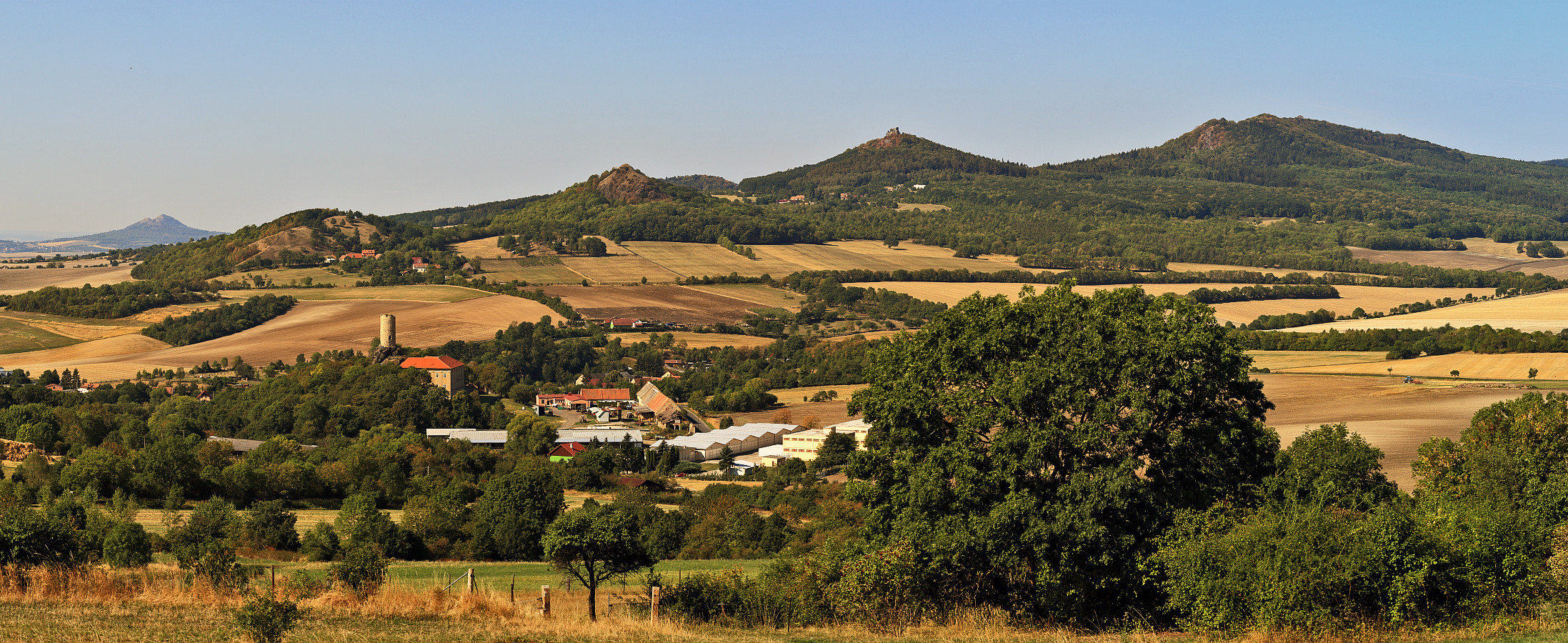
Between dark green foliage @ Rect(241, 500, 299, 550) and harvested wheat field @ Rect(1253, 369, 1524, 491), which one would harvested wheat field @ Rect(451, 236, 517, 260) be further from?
dark green foliage @ Rect(241, 500, 299, 550)

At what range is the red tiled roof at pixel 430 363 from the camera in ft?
329

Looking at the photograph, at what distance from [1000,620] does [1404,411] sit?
52345 mm

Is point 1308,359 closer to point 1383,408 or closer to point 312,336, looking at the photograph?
point 1383,408

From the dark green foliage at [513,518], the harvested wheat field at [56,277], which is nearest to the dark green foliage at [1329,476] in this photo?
the dark green foliage at [513,518]

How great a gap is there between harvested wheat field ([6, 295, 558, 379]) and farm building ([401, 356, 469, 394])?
1482cm

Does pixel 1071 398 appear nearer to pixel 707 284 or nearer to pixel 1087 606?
pixel 1087 606

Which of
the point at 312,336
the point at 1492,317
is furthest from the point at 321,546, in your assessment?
the point at 1492,317

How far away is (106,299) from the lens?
13538 centimetres

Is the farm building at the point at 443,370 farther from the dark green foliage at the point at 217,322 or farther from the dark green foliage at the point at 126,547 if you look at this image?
the dark green foliage at the point at 126,547

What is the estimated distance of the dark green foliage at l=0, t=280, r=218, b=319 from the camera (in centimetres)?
13175

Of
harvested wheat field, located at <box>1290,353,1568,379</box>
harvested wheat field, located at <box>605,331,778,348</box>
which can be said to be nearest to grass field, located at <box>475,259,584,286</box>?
harvested wheat field, located at <box>605,331,778,348</box>

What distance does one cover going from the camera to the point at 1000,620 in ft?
62.0

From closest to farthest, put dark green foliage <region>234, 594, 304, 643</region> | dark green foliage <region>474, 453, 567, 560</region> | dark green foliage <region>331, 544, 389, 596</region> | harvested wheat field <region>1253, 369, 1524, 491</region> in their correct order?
1. dark green foliage <region>234, 594, 304, 643</region>
2. dark green foliage <region>331, 544, 389, 596</region>
3. dark green foliage <region>474, 453, 567, 560</region>
4. harvested wheat field <region>1253, 369, 1524, 491</region>

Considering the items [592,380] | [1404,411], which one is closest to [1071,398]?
[1404,411]
